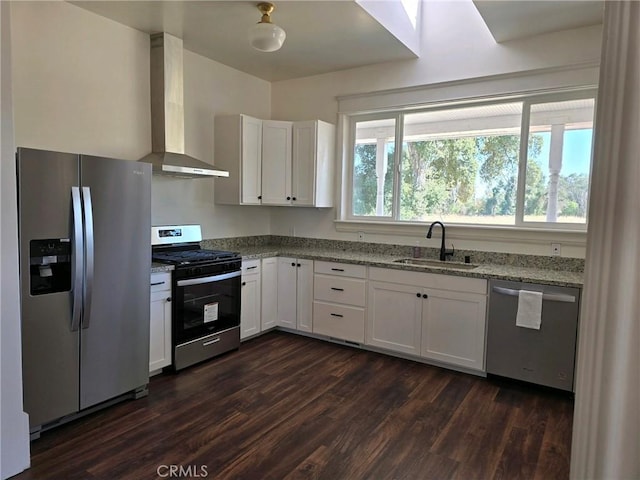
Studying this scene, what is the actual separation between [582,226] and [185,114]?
354 cm

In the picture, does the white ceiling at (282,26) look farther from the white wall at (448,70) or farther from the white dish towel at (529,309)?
the white dish towel at (529,309)

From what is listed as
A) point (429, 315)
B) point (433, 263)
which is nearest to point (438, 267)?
point (433, 263)

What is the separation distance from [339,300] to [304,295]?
15.5 inches

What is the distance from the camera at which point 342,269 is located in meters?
3.92

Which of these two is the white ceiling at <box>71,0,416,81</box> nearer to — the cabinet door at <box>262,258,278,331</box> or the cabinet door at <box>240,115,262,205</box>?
the cabinet door at <box>240,115,262,205</box>

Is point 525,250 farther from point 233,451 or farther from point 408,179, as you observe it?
point 233,451

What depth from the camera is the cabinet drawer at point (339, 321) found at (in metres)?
3.88

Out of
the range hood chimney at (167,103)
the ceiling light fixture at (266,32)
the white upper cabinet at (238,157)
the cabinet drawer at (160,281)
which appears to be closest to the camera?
the ceiling light fixture at (266,32)

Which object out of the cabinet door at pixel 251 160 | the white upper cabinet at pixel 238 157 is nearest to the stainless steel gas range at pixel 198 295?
the white upper cabinet at pixel 238 157

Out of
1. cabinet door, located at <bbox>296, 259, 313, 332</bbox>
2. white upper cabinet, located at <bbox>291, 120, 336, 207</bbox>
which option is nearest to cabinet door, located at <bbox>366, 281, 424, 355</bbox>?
cabinet door, located at <bbox>296, 259, 313, 332</bbox>

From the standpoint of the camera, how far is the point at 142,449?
2.26m

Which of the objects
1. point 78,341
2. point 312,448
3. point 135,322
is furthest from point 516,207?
point 78,341

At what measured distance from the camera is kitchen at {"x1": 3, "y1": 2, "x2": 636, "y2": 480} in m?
2.83

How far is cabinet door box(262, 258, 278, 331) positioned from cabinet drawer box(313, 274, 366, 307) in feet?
1.45
